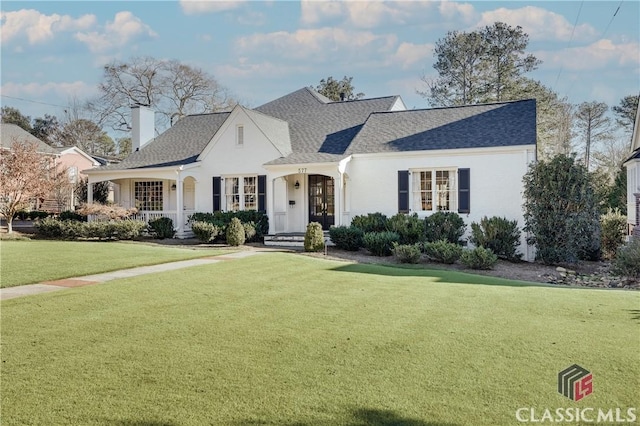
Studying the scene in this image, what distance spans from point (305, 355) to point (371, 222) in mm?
13172

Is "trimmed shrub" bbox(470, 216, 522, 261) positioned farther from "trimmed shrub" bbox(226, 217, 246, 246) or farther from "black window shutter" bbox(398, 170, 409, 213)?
"trimmed shrub" bbox(226, 217, 246, 246)

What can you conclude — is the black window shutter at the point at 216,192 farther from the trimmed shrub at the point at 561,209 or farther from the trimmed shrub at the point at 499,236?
the trimmed shrub at the point at 561,209

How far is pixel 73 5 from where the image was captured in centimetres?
1566

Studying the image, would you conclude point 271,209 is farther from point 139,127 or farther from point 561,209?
point 139,127

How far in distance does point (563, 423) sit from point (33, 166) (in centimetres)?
2453

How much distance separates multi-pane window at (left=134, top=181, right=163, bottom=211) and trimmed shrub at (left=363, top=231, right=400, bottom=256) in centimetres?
1206

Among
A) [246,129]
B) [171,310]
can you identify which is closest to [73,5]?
[246,129]

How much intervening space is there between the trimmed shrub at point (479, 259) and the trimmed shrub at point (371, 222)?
4.27m

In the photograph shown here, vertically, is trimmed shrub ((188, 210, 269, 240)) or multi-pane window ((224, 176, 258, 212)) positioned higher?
multi-pane window ((224, 176, 258, 212))

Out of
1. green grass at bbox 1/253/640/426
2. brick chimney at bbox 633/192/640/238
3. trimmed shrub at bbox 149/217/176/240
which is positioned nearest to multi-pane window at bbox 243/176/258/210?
trimmed shrub at bbox 149/217/176/240

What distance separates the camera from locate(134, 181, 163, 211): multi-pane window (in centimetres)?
2330

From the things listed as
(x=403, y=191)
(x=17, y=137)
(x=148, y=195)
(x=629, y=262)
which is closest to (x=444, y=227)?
(x=403, y=191)

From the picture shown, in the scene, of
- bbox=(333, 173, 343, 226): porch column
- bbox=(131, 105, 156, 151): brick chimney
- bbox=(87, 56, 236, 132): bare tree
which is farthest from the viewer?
bbox=(87, 56, 236, 132): bare tree

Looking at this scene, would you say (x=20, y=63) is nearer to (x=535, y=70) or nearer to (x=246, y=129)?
(x=246, y=129)
